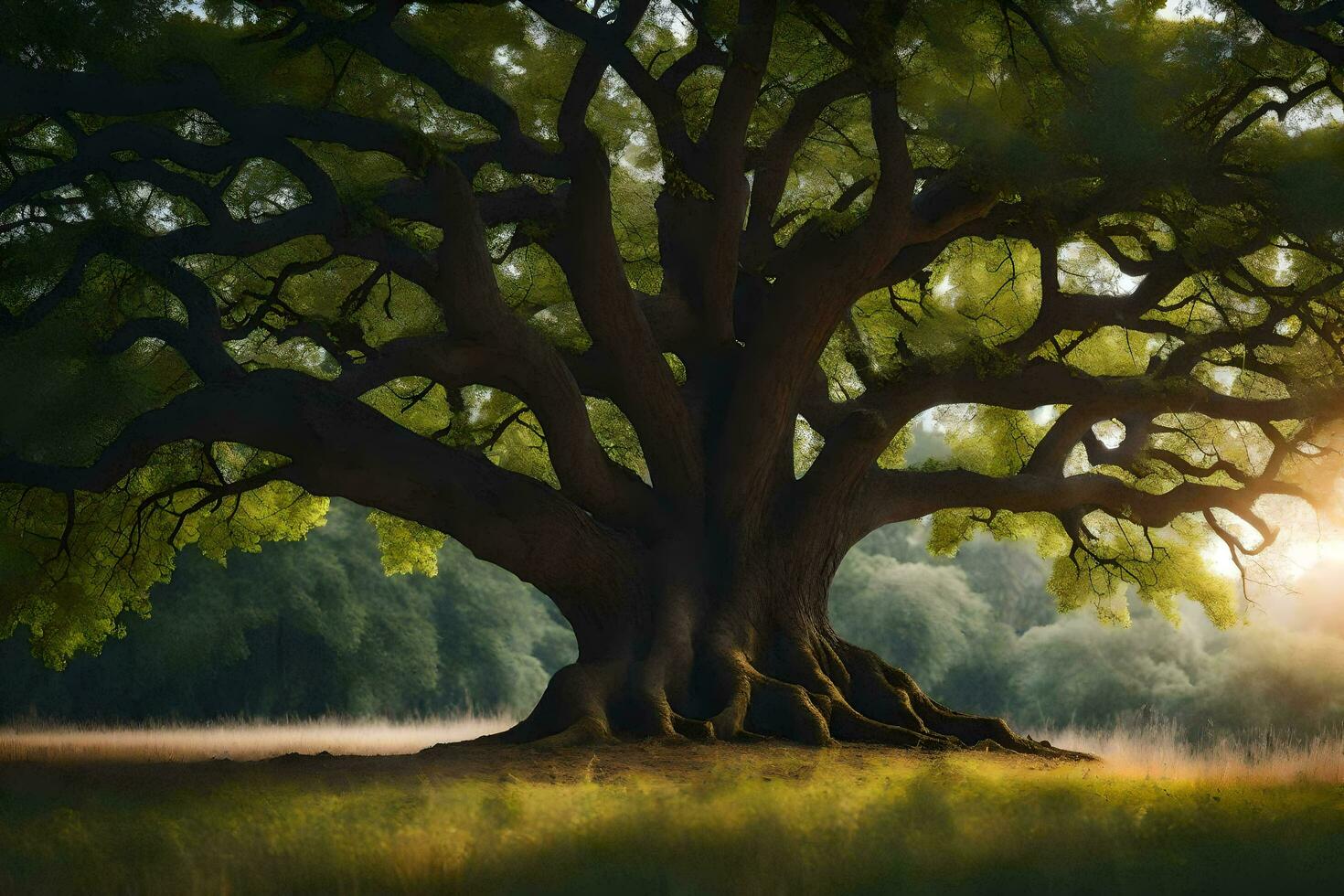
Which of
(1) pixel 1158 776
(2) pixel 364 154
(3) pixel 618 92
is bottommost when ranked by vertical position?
(1) pixel 1158 776

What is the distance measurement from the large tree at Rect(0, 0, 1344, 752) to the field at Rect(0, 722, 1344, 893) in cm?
259

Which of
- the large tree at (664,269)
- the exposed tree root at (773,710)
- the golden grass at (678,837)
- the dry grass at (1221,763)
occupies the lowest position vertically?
the golden grass at (678,837)

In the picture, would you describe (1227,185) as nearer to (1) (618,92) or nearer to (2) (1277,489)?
(2) (1277,489)

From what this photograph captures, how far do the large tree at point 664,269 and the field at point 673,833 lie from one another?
259 centimetres

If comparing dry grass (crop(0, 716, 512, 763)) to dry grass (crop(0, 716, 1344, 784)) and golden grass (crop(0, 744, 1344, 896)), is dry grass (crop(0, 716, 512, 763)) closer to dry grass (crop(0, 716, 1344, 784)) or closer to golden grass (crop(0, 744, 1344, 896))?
dry grass (crop(0, 716, 1344, 784))

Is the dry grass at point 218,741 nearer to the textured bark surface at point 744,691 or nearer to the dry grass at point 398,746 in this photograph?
the dry grass at point 398,746

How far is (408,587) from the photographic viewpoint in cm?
3212

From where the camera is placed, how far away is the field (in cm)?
591

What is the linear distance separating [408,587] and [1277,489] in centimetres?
2272

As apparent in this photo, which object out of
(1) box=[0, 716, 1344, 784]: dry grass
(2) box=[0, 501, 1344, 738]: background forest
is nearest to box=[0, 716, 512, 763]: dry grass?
(1) box=[0, 716, 1344, 784]: dry grass

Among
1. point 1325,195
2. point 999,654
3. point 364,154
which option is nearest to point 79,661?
point 364,154

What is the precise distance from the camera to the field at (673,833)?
233 inches

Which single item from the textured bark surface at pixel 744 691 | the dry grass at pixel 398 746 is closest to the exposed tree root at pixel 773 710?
the textured bark surface at pixel 744 691

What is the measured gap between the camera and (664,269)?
1255 cm
